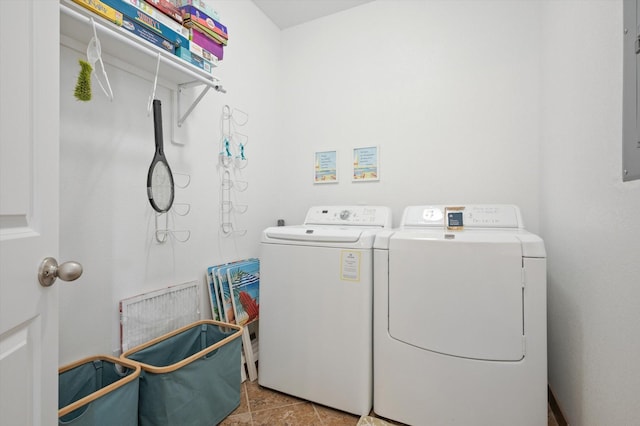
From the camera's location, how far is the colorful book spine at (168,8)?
1248 millimetres

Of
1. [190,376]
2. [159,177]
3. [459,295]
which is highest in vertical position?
[159,177]

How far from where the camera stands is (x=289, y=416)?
5.08 feet

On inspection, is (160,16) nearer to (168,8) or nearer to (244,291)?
(168,8)

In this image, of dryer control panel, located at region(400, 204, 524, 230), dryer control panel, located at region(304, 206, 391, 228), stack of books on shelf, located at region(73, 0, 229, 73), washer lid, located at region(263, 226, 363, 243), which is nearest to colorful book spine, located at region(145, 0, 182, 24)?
stack of books on shelf, located at region(73, 0, 229, 73)

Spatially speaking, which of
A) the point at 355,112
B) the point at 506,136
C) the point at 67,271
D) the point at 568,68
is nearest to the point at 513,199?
the point at 506,136

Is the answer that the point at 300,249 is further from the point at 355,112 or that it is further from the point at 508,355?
the point at 355,112

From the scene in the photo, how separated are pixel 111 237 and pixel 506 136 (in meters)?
2.25

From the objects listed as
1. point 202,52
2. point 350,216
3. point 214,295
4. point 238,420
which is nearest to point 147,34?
point 202,52

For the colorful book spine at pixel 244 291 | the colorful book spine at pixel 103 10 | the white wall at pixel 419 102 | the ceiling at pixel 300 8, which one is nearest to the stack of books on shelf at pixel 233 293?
the colorful book spine at pixel 244 291

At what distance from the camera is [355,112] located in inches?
91.3

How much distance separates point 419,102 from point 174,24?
1.55 meters

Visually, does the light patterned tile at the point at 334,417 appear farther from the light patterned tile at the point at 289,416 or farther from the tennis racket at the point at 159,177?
the tennis racket at the point at 159,177

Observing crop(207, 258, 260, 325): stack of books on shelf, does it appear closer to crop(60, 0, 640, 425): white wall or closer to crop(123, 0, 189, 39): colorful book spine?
crop(60, 0, 640, 425): white wall

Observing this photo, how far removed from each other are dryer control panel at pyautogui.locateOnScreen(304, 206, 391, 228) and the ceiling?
5.06ft
